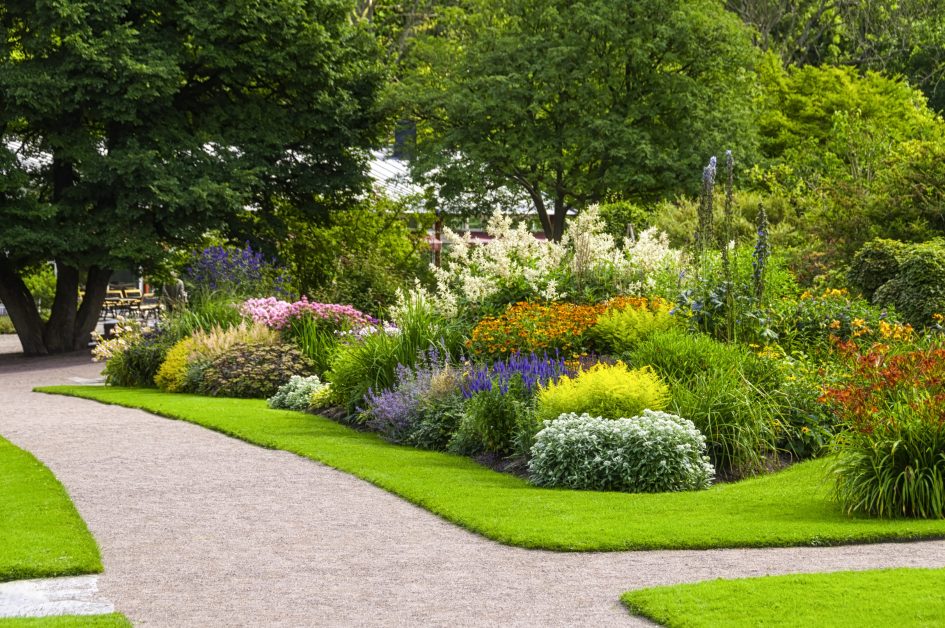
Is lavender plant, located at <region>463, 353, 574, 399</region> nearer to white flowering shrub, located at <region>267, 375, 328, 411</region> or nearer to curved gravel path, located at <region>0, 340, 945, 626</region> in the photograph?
curved gravel path, located at <region>0, 340, 945, 626</region>

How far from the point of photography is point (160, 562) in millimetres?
7246

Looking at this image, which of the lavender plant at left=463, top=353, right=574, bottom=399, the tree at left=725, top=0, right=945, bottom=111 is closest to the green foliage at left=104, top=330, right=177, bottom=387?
the lavender plant at left=463, top=353, right=574, bottom=399

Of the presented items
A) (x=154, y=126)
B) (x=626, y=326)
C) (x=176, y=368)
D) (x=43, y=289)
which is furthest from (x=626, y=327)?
(x=43, y=289)

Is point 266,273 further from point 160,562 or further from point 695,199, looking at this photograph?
point 160,562

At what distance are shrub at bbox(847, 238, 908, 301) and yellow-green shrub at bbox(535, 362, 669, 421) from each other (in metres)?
5.51

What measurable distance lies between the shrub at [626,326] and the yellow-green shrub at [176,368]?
6926 mm

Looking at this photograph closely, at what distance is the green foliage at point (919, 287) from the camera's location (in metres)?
13.9

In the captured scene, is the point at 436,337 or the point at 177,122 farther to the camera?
the point at 177,122

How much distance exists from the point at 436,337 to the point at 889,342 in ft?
16.2

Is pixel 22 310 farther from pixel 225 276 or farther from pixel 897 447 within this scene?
pixel 897 447

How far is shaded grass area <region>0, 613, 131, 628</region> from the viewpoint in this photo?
5926 mm

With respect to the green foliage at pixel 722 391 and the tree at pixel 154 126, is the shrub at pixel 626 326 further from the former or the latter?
the tree at pixel 154 126

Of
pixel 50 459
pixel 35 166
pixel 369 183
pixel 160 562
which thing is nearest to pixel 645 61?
pixel 369 183

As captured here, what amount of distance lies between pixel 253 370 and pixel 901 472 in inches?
396
